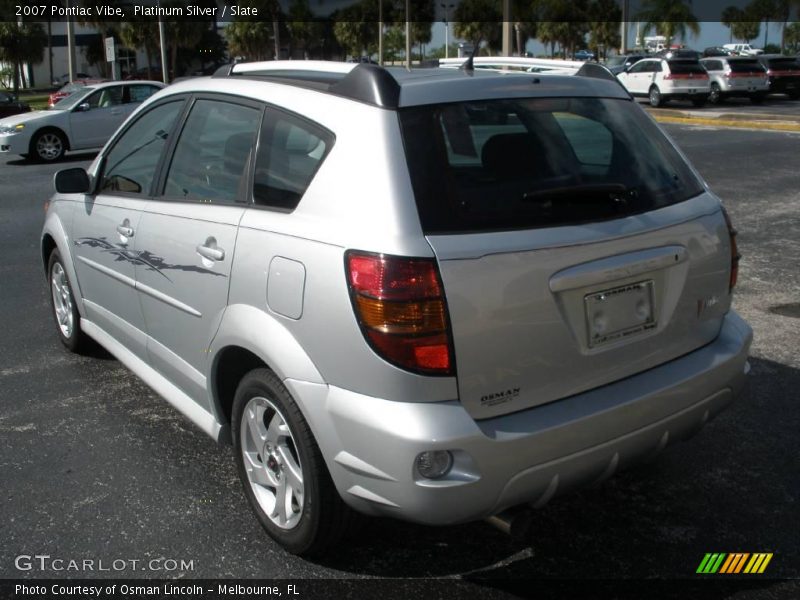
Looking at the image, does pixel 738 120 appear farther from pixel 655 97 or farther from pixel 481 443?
pixel 481 443

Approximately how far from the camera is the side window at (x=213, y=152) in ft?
11.3

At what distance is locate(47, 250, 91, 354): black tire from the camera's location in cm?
521

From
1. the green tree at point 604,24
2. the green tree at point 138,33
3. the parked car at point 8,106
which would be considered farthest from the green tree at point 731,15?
the parked car at point 8,106

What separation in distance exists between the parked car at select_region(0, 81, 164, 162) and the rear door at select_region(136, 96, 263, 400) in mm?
13888

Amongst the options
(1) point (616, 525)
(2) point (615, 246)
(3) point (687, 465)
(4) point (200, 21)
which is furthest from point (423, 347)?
(4) point (200, 21)

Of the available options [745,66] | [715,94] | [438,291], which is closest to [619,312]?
[438,291]

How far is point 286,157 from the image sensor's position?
3.20 m

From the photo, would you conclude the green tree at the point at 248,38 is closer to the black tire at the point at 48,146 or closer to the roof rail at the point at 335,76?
the black tire at the point at 48,146

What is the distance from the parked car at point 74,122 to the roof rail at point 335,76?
1381cm

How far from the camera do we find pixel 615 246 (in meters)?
2.90

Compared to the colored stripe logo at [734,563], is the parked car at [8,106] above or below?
above

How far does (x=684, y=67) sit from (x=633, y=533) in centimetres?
2839

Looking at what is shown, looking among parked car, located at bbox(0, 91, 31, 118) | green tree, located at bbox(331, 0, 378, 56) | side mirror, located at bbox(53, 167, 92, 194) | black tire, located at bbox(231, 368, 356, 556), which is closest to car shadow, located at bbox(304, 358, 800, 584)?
black tire, located at bbox(231, 368, 356, 556)

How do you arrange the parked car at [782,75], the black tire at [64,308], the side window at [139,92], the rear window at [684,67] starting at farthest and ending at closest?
the parked car at [782,75]
the rear window at [684,67]
the side window at [139,92]
the black tire at [64,308]
